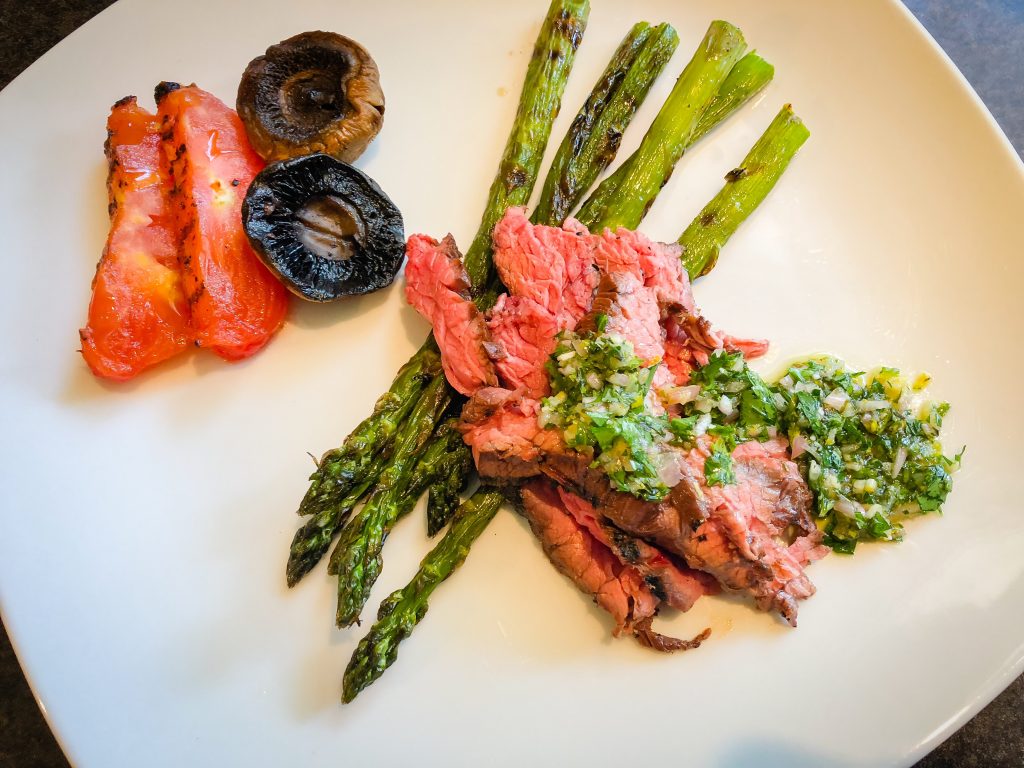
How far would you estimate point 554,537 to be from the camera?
309 centimetres

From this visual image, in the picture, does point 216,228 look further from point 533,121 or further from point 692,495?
point 692,495

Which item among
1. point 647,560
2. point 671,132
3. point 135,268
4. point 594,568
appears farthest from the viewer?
point 671,132

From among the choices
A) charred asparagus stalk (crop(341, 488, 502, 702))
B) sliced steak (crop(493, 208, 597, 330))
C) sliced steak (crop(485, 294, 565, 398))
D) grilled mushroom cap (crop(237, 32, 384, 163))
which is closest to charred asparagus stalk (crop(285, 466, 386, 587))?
charred asparagus stalk (crop(341, 488, 502, 702))

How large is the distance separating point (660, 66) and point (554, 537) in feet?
9.28

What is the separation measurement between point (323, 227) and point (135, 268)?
3.16 ft

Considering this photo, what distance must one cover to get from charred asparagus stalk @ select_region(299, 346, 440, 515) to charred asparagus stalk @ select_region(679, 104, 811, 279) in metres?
1.53

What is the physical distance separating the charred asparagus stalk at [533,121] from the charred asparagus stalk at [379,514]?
2.40ft

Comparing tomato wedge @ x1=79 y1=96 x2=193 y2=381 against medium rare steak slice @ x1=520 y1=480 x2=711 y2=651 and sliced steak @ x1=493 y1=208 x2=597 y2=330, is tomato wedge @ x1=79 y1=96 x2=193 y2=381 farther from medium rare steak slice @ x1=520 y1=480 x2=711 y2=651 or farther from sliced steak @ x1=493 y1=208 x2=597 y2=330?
medium rare steak slice @ x1=520 y1=480 x2=711 y2=651

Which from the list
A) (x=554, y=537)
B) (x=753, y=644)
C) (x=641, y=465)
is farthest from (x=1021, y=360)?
(x=554, y=537)

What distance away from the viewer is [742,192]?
12.6 feet

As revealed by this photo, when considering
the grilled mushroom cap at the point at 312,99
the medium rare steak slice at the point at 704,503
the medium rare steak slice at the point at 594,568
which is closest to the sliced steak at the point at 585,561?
the medium rare steak slice at the point at 594,568

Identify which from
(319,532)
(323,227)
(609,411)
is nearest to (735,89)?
(609,411)

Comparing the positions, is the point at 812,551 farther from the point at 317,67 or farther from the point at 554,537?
the point at 317,67

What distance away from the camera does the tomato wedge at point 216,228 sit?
11.1 feet
